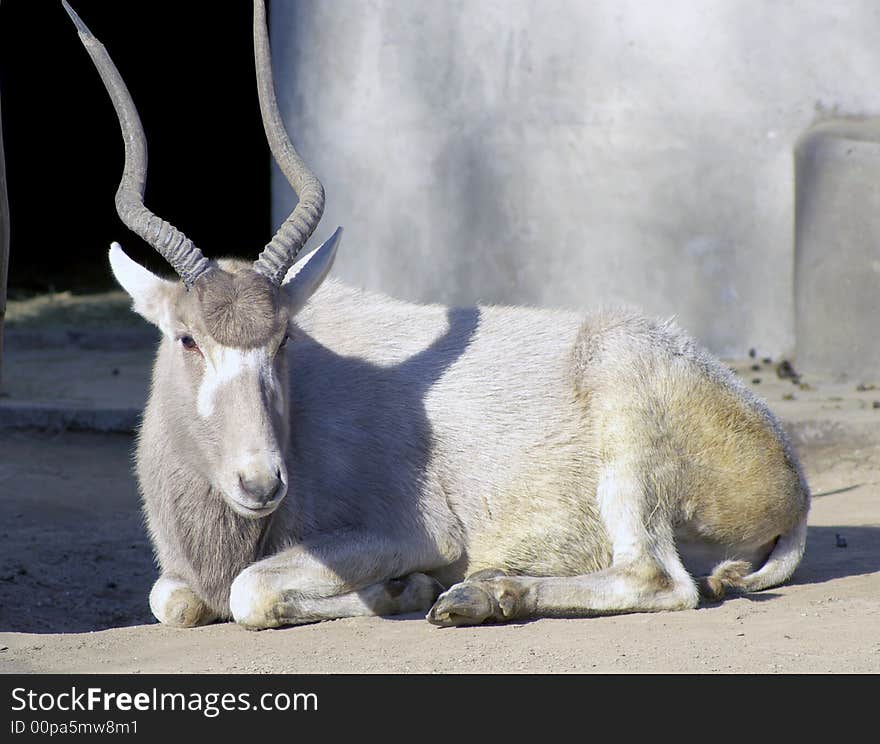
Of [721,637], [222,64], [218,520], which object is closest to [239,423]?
[218,520]

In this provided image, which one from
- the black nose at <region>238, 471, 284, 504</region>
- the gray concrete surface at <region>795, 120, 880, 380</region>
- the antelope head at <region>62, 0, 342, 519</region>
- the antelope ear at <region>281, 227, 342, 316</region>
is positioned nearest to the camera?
the black nose at <region>238, 471, 284, 504</region>

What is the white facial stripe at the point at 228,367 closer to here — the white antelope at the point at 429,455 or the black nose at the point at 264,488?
the white antelope at the point at 429,455

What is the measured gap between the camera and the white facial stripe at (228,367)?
452 cm

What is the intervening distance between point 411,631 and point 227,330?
1.12 m

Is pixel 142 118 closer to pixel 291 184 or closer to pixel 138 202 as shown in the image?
pixel 291 184

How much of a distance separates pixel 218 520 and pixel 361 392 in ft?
2.38

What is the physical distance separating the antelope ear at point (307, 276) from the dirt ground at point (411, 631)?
1093 mm

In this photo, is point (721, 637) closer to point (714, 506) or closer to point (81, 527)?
point (714, 506)

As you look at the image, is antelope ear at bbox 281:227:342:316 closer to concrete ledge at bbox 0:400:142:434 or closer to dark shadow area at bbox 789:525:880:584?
dark shadow area at bbox 789:525:880:584

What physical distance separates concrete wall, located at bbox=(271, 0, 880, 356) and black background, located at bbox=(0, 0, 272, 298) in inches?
258

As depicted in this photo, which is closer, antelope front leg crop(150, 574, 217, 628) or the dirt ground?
the dirt ground

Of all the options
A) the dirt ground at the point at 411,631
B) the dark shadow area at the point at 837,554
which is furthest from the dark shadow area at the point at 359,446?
the dark shadow area at the point at 837,554

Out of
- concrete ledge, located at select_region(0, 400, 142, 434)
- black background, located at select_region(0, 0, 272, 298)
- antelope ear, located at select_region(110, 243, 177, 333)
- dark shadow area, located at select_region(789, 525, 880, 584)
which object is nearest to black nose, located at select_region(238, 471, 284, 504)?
antelope ear, located at select_region(110, 243, 177, 333)

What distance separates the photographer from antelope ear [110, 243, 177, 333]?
4.80 meters
